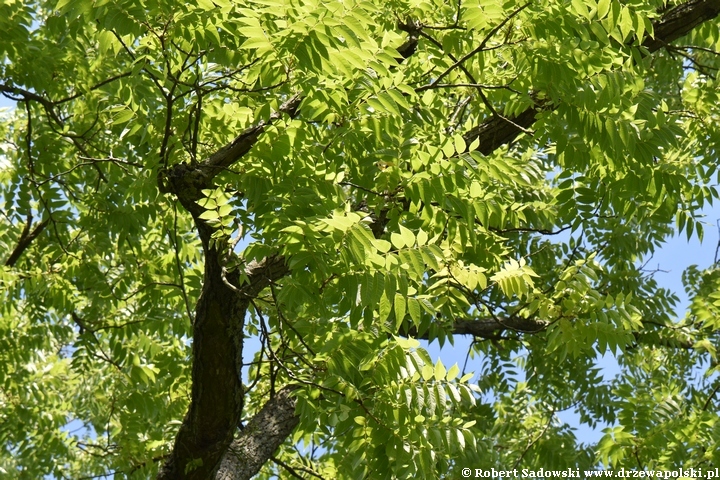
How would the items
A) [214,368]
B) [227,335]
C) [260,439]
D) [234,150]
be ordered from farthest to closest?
[260,439], [214,368], [227,335], [234,150]

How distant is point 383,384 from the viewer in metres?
3.85

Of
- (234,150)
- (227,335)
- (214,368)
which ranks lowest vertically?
(214,368)

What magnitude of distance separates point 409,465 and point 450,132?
2056mm

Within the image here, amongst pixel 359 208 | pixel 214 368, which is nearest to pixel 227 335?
pixel 214 368

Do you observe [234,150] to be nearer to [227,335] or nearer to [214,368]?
[227,335]

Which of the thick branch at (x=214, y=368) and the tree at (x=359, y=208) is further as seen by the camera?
the thick branch at (x=214, y=368)

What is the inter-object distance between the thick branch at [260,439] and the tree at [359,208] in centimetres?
2

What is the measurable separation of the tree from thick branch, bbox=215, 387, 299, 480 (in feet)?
0.05

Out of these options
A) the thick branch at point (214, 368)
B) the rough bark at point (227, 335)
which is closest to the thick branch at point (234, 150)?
the rough bark at point (227, 335)

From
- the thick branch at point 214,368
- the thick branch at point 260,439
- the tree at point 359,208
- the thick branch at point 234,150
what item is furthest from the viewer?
the thick branch at point 260,439

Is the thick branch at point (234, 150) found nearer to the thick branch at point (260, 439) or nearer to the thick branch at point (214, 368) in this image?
the thick branch at point (214, 368)

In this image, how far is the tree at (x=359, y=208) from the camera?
367 centimetres

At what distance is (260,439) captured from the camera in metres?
5.89

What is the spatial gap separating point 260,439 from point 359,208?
78.8 inches
